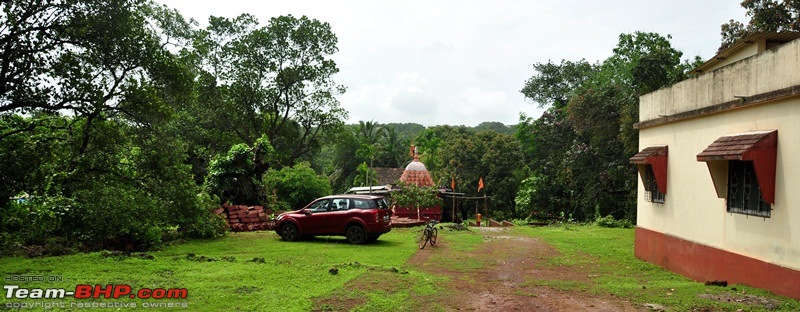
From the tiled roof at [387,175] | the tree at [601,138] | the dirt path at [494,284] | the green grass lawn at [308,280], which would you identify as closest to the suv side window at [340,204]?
the green grass lawn at [308,280]

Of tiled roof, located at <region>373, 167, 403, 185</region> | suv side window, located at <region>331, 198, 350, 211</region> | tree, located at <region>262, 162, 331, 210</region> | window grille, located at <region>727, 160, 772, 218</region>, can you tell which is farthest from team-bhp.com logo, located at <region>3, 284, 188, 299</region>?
tiled roof, located at <region>373, 167, 403, 185</region>

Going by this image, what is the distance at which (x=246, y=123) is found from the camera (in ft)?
106

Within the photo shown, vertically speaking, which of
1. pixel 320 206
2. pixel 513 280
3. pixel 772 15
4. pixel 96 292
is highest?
pixel 772 15

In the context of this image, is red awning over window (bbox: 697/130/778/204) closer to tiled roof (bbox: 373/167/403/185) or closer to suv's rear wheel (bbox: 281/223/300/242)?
suv's rear wheel (bbox: 281/223/300/242)

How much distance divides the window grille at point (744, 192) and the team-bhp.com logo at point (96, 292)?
8.34 meters

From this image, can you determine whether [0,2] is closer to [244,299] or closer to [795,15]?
[244,299]

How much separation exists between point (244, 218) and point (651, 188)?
1306 cm

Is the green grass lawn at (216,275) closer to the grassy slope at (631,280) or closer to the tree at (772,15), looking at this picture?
the grassy slope at (631,280)

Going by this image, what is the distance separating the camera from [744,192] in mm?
8750

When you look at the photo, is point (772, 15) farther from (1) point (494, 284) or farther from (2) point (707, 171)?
(1) point (494, 284)

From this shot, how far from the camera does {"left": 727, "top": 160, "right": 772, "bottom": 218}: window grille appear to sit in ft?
27.5

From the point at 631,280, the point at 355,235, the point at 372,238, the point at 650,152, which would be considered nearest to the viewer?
the point at 631,280

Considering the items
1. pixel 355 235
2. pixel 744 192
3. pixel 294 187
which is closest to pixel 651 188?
pixel 744 192

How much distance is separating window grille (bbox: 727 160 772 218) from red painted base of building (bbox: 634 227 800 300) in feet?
2.45
